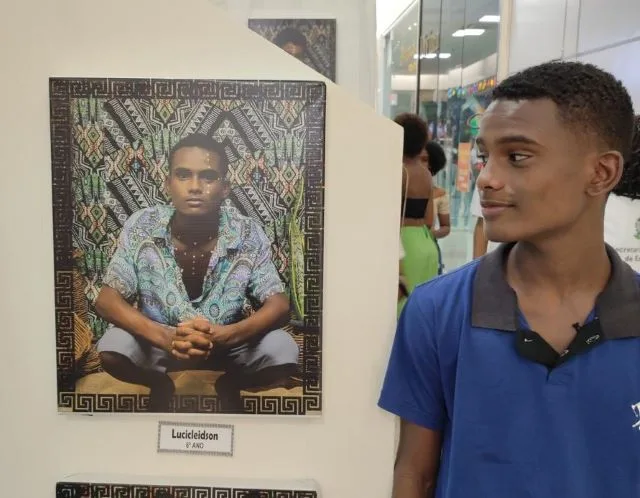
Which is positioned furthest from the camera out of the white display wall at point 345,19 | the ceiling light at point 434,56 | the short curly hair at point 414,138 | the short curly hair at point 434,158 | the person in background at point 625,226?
the ceiling light at point 434,56

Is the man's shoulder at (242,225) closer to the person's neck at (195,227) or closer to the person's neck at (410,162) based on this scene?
the person's neck at (195,227)

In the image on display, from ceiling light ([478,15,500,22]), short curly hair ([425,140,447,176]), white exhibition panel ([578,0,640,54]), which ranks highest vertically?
ceiling light ([478,15,500,22])

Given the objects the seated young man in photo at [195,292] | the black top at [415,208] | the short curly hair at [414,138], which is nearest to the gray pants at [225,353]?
the seated young man in photo at [195,292]

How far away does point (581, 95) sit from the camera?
0.74m

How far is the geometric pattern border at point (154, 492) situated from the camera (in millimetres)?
934

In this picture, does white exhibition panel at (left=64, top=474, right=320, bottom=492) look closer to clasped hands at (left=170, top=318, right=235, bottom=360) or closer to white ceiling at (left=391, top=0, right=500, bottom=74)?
clasped hands at (left=170, top=318, right=235, bottom=360)

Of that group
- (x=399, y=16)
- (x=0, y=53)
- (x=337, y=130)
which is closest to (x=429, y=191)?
(x=337, y=130)

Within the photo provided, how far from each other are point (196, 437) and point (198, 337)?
16cm

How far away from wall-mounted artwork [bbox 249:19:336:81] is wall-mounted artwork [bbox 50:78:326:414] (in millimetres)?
869

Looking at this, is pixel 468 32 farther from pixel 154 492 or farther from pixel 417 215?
pixel 154 492

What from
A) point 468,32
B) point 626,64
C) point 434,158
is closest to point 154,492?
point 626,64

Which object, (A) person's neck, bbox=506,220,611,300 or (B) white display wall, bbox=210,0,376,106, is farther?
(B) white display wall, bbox=210,0,376,106

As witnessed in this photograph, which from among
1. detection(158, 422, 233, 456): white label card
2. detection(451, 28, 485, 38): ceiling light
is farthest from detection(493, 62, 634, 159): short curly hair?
detection(451, 28, 485, 38): ceiling light

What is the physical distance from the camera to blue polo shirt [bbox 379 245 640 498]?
763 millimetres
